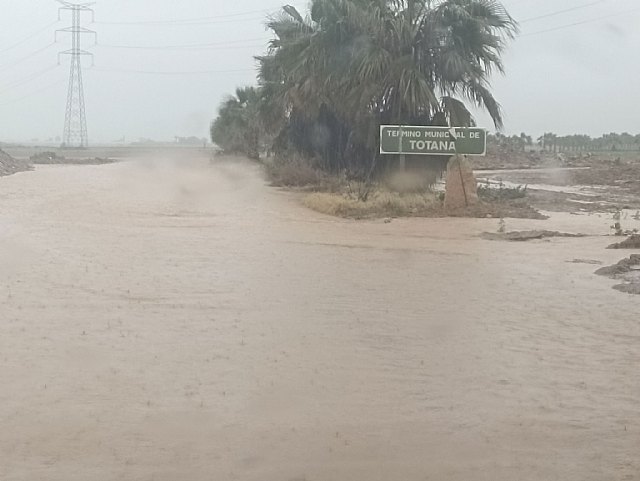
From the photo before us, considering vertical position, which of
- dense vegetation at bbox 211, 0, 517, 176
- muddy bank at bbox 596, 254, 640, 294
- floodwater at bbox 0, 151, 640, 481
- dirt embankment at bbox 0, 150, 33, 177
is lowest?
floodwater at bbox 0, 151, 640, 481

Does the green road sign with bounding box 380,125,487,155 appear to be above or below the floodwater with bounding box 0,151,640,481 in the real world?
above

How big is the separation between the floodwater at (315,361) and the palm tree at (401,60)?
357 inches

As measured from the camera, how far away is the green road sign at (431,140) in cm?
2406

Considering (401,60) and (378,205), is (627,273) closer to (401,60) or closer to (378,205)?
(378,205)

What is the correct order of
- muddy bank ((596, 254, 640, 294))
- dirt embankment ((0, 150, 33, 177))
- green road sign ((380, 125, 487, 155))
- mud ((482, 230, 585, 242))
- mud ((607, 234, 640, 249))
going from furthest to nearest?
dirt embankment ((0, 150, 33, 177))
green road sign ((380, 125, 487, 155))
mud ((482, 230, 585, 242))
mud ((607, 234, 640, 249))
muddy bank ((596, 254, 640, 294))

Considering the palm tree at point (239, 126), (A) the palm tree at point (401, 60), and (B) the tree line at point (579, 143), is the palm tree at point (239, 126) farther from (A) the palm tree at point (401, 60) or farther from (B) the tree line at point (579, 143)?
(B) the tree line at point (579, 143)

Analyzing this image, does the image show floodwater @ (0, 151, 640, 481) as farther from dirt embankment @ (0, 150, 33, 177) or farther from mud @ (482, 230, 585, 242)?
dirt embankment @ (0, 150, 33, 177)

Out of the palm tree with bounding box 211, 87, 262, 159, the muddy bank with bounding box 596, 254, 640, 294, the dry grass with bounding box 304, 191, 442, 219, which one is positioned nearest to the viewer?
the muddy bank with bounding box 596, 254, 640, 294

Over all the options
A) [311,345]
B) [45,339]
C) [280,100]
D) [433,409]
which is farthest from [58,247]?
[280,100]

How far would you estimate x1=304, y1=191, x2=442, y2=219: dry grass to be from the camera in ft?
74.5

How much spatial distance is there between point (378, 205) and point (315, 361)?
14870 mm

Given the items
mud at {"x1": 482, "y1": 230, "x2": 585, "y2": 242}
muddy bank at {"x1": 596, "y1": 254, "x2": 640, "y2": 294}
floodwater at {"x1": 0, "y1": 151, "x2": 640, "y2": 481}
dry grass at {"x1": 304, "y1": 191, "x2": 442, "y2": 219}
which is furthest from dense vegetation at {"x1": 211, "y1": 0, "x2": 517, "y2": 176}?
muddy bank at {"x1": 596, "y1": 254, "x2": 640, "y2": 294}

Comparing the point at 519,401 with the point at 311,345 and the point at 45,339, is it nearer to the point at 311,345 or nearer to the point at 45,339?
the point at 311,345

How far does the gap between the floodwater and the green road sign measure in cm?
688
